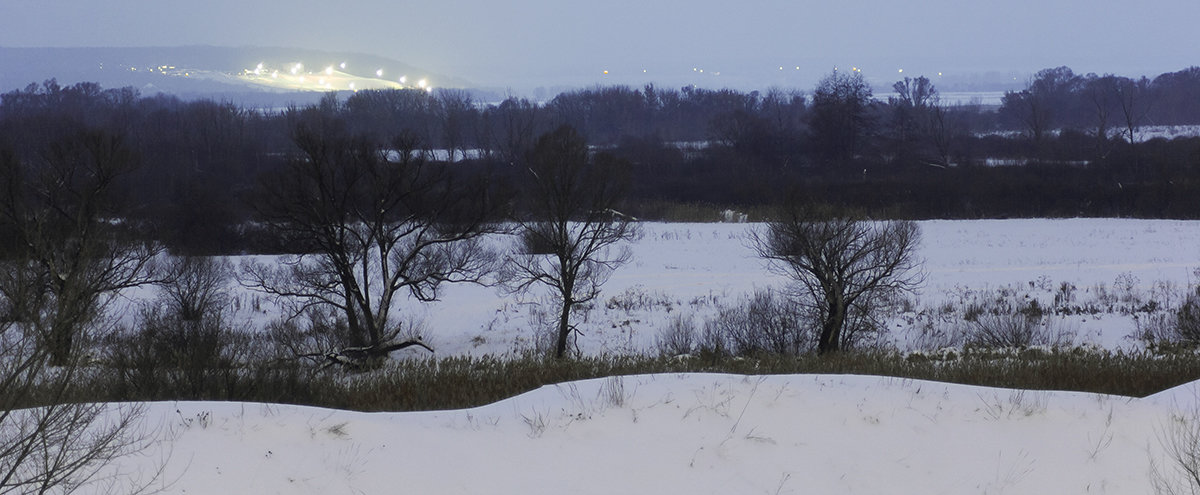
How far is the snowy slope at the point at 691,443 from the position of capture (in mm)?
6871

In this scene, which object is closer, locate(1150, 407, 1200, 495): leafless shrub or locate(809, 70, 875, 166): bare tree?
locate(1150, 407, 1200, 495): leafless shrub

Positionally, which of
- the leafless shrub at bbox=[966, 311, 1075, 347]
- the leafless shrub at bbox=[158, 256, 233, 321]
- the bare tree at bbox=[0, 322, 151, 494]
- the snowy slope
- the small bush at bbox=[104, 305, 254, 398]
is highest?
the bare tree at bbox=[0, 322, 151, 494]

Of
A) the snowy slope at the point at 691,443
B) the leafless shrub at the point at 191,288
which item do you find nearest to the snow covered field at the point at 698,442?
the snowy slope at the point at 691,443

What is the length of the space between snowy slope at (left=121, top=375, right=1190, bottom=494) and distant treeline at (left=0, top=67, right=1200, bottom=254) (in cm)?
1551

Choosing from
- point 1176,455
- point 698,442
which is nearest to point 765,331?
point 698,442

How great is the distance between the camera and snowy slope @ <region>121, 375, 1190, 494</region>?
22.5 ft

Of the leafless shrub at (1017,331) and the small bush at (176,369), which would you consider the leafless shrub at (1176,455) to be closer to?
the small bush at (176,369)

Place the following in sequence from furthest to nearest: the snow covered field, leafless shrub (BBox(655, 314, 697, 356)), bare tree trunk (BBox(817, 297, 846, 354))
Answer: leafless shrub (BBox(655, 314, 697, 356)) < bare tree trunk (BBox(817, 297, 846, 354)) < the snow covered field

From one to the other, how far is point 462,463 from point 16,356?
337 centimetres

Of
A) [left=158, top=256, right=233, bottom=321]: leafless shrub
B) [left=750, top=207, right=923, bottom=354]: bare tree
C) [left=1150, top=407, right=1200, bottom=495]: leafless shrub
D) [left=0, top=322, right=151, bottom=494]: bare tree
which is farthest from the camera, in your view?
[left=158, top=256, right=233, bottom=321]: leafless shrub

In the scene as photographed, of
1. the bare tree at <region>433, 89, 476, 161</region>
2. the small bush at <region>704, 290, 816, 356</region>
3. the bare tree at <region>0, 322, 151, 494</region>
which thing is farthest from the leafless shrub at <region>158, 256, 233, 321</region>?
the bare tree at <region>433, 89, 476, 161</region>

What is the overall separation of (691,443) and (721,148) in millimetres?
62910

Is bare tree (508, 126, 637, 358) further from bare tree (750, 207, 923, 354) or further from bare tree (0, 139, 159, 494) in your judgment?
bare tree (0, 139, 159, 494)

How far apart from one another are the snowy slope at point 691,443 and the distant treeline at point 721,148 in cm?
1551
